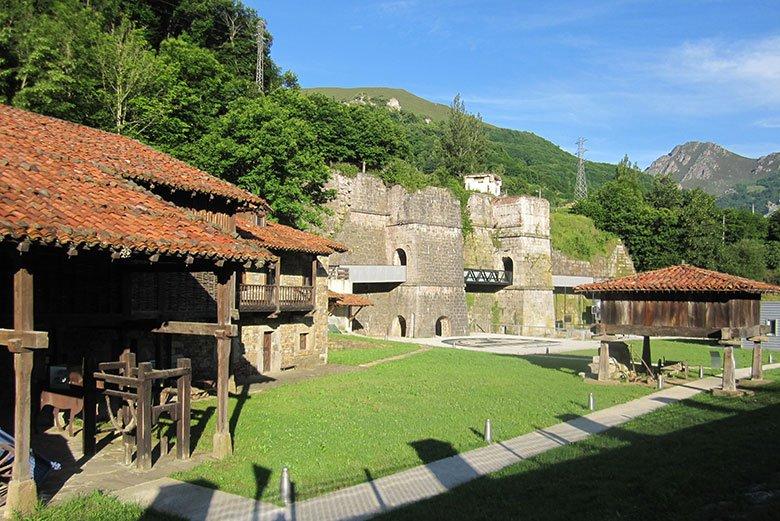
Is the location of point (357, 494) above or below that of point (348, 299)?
below

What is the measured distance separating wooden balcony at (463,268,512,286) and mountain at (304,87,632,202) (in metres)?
31.0

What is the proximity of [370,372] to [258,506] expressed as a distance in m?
15.2

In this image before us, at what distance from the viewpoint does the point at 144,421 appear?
10.4 meters

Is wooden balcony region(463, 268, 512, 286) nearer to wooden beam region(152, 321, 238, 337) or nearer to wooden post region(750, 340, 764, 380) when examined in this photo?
wooden post region(750, 340, 764, 380)

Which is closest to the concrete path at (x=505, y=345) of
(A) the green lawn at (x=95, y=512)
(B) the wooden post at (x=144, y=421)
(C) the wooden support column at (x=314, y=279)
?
(C) the wooden support column at (x=314, y=279)

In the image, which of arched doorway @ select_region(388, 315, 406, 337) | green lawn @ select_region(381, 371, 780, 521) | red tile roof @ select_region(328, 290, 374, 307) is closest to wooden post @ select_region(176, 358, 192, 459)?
green lawn @ select_region(381, 371, 780, 521)

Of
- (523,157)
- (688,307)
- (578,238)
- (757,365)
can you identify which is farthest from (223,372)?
(523,157)

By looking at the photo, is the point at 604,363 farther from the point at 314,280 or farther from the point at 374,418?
the point at 314,280

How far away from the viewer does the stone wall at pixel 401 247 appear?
43469 millimetres

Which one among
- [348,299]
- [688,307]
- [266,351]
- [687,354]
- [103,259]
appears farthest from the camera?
[348,299]

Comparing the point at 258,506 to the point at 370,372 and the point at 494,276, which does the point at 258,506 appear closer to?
the point at 370,372

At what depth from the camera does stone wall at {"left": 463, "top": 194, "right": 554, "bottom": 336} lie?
52.1 metres

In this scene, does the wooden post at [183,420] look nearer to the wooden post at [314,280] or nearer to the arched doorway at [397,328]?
the wooden post at [314,280]

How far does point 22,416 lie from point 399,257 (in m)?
38.8
